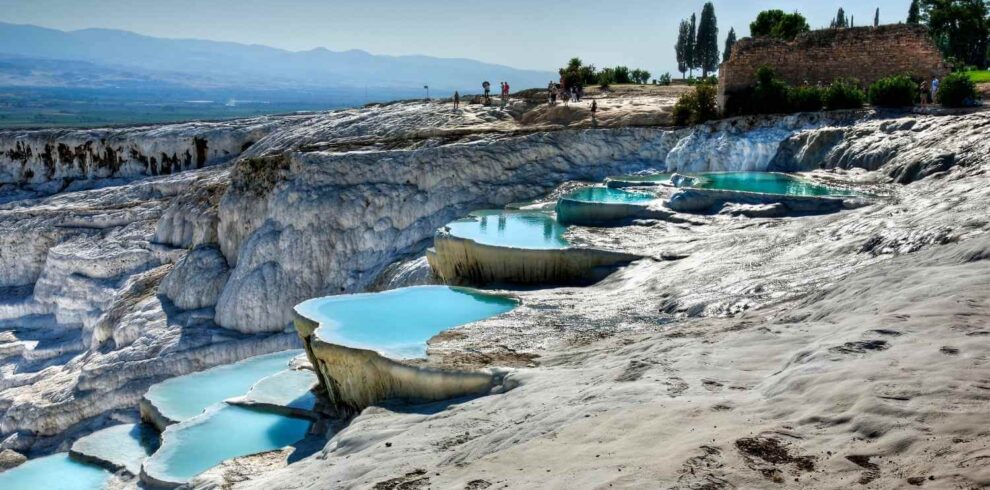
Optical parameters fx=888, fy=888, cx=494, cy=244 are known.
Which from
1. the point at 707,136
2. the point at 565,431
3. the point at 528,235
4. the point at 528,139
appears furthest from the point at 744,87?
the point at 565,431

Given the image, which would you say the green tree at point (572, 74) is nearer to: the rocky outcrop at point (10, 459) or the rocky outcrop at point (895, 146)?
the rocky outcrop at point (895, 146)

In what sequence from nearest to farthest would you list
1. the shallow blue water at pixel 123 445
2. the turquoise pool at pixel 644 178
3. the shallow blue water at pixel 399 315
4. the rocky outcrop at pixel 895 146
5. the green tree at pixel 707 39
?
the shallow blue water at pixel 399 315
the shallow blue water at pixel 123 445
the rocky outcrop at pixel 895 146
the turquoise pool at pixel 644 178
the green tree at pixel 707 39

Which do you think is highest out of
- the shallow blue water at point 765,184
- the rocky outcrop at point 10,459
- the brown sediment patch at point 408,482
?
the shallow blue water at point 765,184

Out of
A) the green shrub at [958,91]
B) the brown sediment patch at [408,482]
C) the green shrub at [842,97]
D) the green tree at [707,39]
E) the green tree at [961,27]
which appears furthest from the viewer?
the green tree at [707,39]

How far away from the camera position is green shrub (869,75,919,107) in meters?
21.6

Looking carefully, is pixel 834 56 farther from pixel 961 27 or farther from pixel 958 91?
pixel 961 27

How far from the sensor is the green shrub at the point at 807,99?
75.9 feet

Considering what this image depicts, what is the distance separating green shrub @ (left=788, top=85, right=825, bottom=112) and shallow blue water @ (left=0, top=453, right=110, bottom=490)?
1841 centimetres

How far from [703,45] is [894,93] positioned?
22.7 metres

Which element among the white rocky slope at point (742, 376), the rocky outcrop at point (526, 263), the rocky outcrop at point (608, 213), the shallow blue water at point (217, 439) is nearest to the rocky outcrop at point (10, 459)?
the shallow blue water at point (217, 439)

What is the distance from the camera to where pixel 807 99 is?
23234 millimetres

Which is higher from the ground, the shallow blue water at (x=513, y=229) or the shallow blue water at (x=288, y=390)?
the shallow blue water at (x=513, y=229)

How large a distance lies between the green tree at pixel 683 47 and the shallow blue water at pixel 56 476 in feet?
122

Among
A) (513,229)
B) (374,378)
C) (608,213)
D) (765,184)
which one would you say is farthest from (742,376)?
(765,184)
